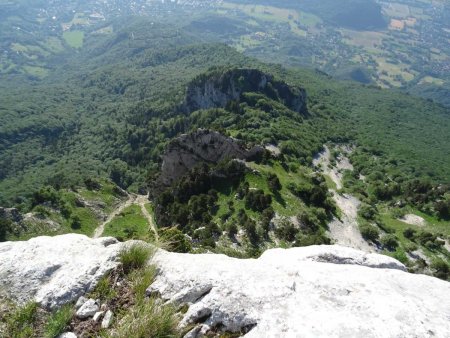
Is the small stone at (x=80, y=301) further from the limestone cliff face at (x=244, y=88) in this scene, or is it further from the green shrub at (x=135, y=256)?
the limestone cliff face at (x=244, y=88)

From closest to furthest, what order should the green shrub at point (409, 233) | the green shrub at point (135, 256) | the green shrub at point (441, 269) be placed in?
the green shrub at point (135, 256) → the green shrub at point (441, 269) → the green shrub at point (409, 233)

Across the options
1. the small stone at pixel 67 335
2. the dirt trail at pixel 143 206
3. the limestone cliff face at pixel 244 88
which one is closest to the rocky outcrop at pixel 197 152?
the dirt trail at pixel 143 206

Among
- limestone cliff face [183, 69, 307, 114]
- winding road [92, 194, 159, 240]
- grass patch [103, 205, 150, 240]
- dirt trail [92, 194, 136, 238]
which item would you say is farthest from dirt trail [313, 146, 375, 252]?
limestone cliff face [183, 69, 307, 114]

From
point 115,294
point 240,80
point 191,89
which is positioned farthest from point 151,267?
point 191,89

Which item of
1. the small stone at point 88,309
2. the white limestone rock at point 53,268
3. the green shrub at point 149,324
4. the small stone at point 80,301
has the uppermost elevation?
the green shrub at point 149,324

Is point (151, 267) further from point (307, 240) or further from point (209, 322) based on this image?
point (307, 240)
